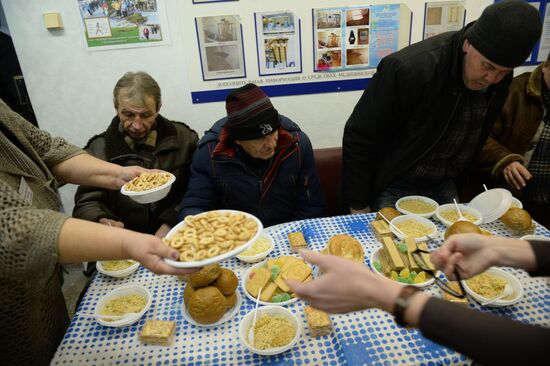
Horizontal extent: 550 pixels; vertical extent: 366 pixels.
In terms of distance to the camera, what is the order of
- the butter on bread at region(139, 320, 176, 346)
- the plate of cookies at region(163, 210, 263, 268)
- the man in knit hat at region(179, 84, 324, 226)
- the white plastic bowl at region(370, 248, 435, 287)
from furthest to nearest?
1. the man in knit hat at region(179, 84, 324, 226)
2. the white plastic bowl at region(370, 248, 435, 287)
3. the butter on bread at region(139, 320, 176, 346)
4. the plate of cookies at region(163, 210, 263, 268)

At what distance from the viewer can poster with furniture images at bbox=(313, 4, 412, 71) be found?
9.70 feet

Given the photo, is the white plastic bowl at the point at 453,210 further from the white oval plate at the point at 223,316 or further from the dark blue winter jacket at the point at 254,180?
the white oval plate at the point at 223,316

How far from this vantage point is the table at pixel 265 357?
125 cm

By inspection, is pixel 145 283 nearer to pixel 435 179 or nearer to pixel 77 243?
pixel 77 243

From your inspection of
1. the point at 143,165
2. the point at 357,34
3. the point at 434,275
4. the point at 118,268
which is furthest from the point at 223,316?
the point at 357,34

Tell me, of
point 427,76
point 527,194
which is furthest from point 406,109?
point 527,194

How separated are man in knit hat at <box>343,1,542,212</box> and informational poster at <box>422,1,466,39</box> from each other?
42.7 inches

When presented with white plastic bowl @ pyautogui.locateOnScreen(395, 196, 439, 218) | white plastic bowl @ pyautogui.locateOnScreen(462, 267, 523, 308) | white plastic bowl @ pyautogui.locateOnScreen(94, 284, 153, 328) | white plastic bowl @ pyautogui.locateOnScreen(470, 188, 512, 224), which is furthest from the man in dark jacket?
white plastic bowl @ pyautogui.locateOnScreen(470, 188, 512, 224)

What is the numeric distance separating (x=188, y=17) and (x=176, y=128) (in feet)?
3.14

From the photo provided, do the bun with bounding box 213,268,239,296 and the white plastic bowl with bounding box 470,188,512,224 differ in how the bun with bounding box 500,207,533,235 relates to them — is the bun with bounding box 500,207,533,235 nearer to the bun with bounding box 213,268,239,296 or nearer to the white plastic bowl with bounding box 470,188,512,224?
the white plastic bowl with bounding box 470,188,512,224

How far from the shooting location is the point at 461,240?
130cm

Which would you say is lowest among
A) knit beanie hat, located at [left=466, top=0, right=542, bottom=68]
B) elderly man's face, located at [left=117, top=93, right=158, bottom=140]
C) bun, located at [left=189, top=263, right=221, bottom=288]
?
bun, located at [left=189, top=263, right=221, bottom=288]

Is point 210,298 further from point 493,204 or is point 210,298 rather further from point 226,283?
point 493,204

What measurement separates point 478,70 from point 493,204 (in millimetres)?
732
